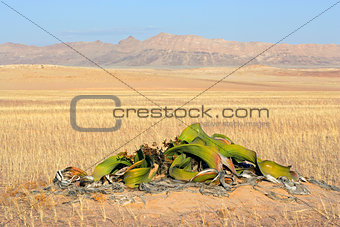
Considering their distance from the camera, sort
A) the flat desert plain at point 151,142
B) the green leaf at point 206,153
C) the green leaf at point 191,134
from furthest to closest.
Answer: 1. the green leaf at point 191,134
2. the green leaf at point 206,153
3. the flat desert plain at point 151,142

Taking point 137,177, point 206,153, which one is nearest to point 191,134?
point 206,153

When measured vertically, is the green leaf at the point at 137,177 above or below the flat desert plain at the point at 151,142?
above

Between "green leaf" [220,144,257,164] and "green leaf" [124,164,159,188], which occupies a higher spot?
"green leaf" [220,144,257,164]

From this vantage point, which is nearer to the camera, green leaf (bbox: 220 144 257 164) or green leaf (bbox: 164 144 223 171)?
green leaf (bbox: 164 144 223 171)

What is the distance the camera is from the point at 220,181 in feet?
20.2

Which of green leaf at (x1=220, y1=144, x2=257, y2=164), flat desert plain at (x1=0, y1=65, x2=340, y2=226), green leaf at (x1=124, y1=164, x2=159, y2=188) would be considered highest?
green leaf at (x1=220, y1=144, x2=257, y2=164)

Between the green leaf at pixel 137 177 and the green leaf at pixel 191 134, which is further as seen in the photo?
the green leaf at pixel 191 134

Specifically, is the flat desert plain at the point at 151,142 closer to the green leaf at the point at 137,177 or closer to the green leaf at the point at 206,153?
the green leaf at the point at 137,177

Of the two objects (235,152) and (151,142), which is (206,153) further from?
(151,142)

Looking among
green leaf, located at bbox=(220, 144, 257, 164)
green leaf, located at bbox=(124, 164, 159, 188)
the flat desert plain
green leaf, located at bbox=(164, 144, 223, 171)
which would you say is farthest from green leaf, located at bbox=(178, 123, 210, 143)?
the flat desert plain

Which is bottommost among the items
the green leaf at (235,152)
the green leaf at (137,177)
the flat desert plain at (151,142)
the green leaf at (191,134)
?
the flat desert plain at (151,142)

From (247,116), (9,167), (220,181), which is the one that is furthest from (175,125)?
(220,181)

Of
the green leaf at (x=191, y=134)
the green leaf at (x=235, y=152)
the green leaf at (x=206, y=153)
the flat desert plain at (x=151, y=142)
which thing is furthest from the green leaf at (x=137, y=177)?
the green leaf at (x=235, y=152)

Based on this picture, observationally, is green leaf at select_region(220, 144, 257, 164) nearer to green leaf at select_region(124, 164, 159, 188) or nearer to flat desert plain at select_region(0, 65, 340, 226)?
flat desert plain at select_region(0, 65, 340, 226)
